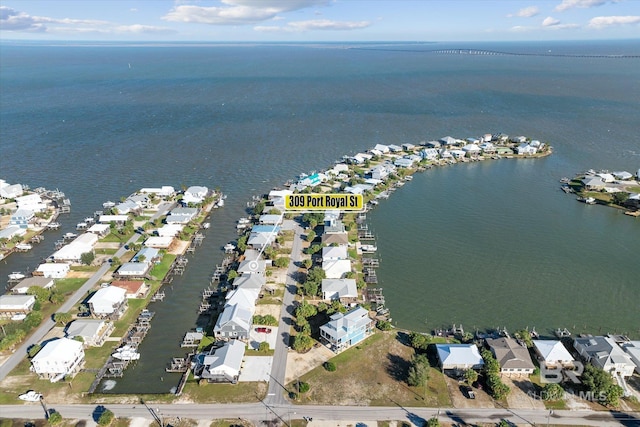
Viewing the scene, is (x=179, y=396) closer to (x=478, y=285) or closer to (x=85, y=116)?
(x=478, y=285)

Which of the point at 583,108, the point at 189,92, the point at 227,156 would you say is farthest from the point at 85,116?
the point at 583,108

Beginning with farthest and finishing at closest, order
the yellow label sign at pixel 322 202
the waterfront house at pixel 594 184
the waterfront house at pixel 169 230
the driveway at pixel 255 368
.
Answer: the waterfront house at pixel 594 184, the yellow label sign at pixel 322 202, the waterfront house at pixel 169 230, the driveway at pixel 255 368

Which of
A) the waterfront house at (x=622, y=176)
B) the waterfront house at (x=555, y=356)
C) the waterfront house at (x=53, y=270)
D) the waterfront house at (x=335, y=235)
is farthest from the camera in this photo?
the waterfront house at (x=622, y=176)

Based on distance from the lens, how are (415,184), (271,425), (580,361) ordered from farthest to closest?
(415,184) < (580,361) < (271,425)

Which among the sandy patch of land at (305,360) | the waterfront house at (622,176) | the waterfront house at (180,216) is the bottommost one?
the sandy patch of land at (305,360)

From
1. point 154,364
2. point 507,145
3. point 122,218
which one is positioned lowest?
point 154,364

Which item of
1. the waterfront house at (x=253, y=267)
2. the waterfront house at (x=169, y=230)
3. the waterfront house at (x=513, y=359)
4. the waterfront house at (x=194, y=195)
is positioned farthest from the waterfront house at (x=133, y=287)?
the waterfront house at (x=513, y=359)

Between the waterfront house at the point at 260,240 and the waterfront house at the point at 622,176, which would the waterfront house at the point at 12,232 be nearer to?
the waterfront house at the point at 260,240
